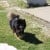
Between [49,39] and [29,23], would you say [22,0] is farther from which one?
[49,39]

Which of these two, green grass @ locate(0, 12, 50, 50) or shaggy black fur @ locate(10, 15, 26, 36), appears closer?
green grass @ locate(0, 12, 50, 50)

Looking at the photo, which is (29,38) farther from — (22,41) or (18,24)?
(18,24)

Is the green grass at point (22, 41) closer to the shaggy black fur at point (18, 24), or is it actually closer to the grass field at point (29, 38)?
the grass field at point (29, 38)

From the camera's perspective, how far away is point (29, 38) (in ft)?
27.4

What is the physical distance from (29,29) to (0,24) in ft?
4.24

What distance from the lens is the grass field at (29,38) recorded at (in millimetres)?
7605

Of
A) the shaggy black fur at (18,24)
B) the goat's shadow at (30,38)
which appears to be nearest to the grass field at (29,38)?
the goat's shadow at (30,38)

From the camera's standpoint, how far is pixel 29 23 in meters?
9.69

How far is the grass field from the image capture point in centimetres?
761

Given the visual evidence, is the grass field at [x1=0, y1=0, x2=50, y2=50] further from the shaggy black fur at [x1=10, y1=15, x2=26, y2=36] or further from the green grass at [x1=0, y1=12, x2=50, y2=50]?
the shaggy black fur at [x1=10, y1=15, x2=26, y2=36]

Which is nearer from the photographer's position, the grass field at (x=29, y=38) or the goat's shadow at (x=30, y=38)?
the grass field at (x=29, y=38)

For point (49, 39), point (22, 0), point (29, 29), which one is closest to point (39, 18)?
point (29, 29)

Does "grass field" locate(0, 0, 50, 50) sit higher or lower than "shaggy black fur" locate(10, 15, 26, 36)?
lower

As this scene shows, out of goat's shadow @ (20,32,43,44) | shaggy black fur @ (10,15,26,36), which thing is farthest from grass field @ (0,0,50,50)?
shaggy black fur @ (10,15,26,36)
